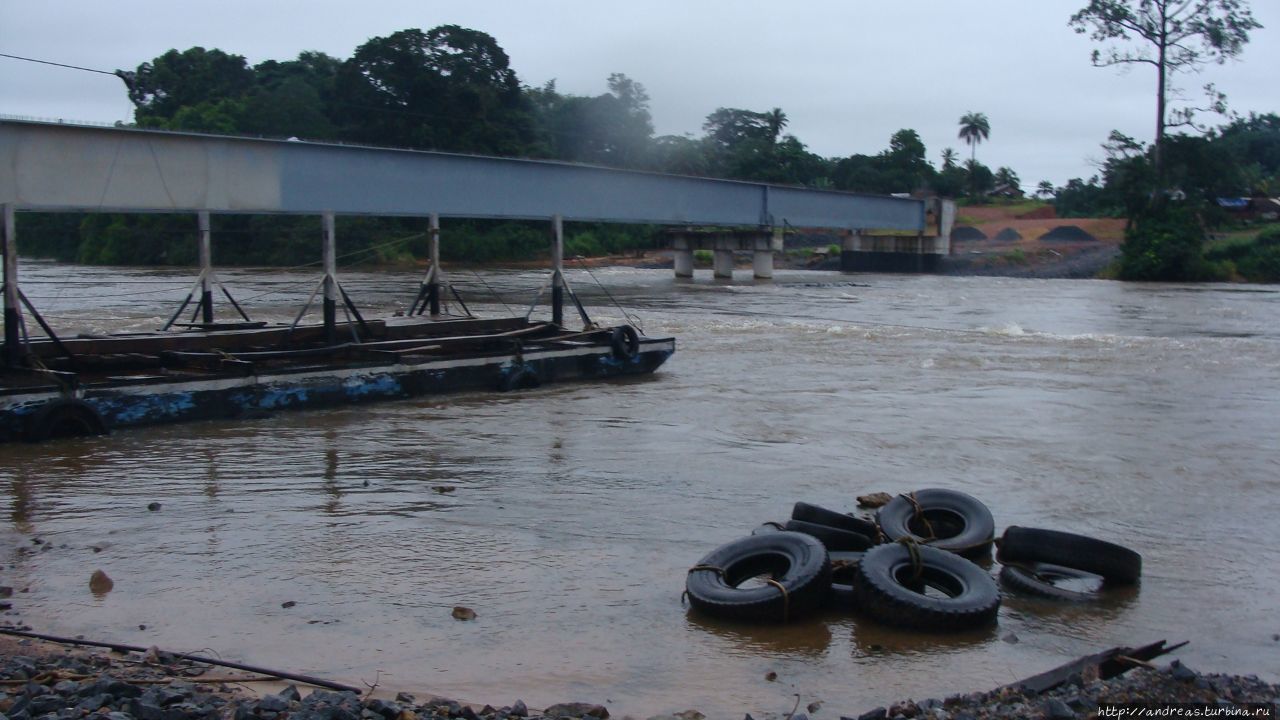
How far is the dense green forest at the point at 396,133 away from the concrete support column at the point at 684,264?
975cm

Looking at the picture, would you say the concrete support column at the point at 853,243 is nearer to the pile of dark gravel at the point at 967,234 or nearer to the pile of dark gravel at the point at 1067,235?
the pile of dark gravel at the point at 967,234

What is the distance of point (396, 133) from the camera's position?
70.7 meters

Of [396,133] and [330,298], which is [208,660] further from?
[396,133]

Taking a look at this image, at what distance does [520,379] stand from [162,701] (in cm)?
1342

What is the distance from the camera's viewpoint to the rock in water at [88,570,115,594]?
7.87m

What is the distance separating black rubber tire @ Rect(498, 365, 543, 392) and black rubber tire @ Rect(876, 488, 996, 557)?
10.1 metres

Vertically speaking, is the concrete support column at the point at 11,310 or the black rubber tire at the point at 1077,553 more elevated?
the concrete support column at the point at 11,310

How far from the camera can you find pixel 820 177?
9106 cm

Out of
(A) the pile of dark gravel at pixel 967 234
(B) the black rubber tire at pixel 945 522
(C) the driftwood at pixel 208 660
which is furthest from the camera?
(A) the pile of dark gravel at pixel 967 234

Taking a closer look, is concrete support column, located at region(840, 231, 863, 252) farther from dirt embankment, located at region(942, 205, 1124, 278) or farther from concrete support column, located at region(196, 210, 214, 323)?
concrete support column, located at region(196, 210, 214, 323)

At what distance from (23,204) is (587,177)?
22343 millimetres

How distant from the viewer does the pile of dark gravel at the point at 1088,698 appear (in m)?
5.46

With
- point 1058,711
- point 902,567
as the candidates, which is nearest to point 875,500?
point 902,567

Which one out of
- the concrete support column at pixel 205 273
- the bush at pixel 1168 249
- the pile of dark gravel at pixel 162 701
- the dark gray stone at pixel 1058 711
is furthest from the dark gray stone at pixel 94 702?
the bush at pixel 1168 249
